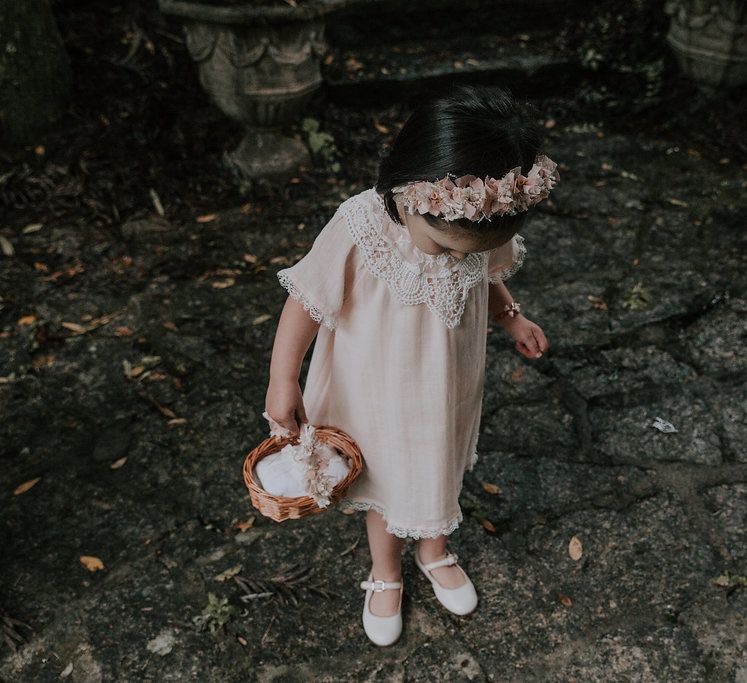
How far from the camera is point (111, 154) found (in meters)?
4.11

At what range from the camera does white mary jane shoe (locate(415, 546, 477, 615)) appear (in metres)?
2.03

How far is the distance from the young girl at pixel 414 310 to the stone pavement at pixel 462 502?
0.74ft

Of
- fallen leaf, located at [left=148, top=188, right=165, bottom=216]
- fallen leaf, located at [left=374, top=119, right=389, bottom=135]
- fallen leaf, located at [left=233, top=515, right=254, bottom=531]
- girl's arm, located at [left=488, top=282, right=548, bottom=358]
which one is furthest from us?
fallen leaf, located at [left=374, top=119, right=389, bottom=135]

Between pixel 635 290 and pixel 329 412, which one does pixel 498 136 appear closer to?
pixel 329 412

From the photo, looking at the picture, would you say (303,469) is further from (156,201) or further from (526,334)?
(156,201)

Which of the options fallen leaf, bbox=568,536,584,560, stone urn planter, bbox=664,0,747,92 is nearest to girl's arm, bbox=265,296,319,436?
fallen leaf, bbox=568,536,584,560

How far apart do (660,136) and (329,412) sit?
11.8 ft

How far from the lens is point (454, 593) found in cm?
204

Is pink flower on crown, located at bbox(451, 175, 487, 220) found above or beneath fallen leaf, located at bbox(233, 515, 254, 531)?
above

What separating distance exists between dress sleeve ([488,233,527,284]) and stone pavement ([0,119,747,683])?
870 millimetres

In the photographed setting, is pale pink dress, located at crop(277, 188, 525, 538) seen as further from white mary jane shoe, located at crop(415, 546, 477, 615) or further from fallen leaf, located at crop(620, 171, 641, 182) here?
fallen leaf, located at crop(620, 171, 641, 182)

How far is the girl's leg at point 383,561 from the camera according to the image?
196 centimetres

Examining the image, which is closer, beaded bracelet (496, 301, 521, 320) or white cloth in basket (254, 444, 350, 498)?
white cloth in basket (254, 444, 350, 498)

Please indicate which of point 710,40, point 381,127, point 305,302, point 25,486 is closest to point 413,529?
point 305,302
